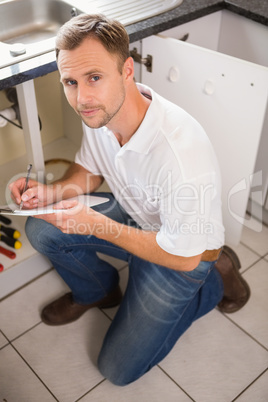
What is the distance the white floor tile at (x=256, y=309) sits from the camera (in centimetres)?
173

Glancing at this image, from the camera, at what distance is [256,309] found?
179cm

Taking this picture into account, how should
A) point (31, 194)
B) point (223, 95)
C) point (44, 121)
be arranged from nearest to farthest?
point (31, 194) < point (223, 95) < point (44, 121)

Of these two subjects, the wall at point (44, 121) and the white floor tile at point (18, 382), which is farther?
the wall at point (44, 121)

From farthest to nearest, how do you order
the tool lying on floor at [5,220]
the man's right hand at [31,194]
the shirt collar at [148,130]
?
the tool lying on floor at [5,220]
the man's right hand at [31,194]
the shirt collar at [148,130]

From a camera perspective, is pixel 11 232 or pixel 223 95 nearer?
pixel 223 95

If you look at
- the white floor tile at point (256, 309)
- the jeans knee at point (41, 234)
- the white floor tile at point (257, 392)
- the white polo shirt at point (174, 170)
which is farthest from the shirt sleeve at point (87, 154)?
the white floor tile at point (257, 392)

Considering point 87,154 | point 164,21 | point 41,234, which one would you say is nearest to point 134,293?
point 41,234

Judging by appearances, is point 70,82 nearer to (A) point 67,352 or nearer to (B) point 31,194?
(B) point 31,194

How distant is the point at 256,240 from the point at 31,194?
1.01 meters

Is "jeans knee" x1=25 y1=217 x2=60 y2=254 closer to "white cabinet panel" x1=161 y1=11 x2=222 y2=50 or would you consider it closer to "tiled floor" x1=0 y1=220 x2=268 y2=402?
"tiled floor" x1=0 y1=220 x2=268 y2=402

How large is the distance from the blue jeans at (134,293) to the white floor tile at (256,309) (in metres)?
0.16

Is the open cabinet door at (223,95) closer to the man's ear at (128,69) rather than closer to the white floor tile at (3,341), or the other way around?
the man's ear at (128,69)

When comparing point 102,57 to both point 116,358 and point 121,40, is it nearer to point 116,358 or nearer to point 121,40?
point 121,40

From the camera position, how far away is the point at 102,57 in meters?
1.17
